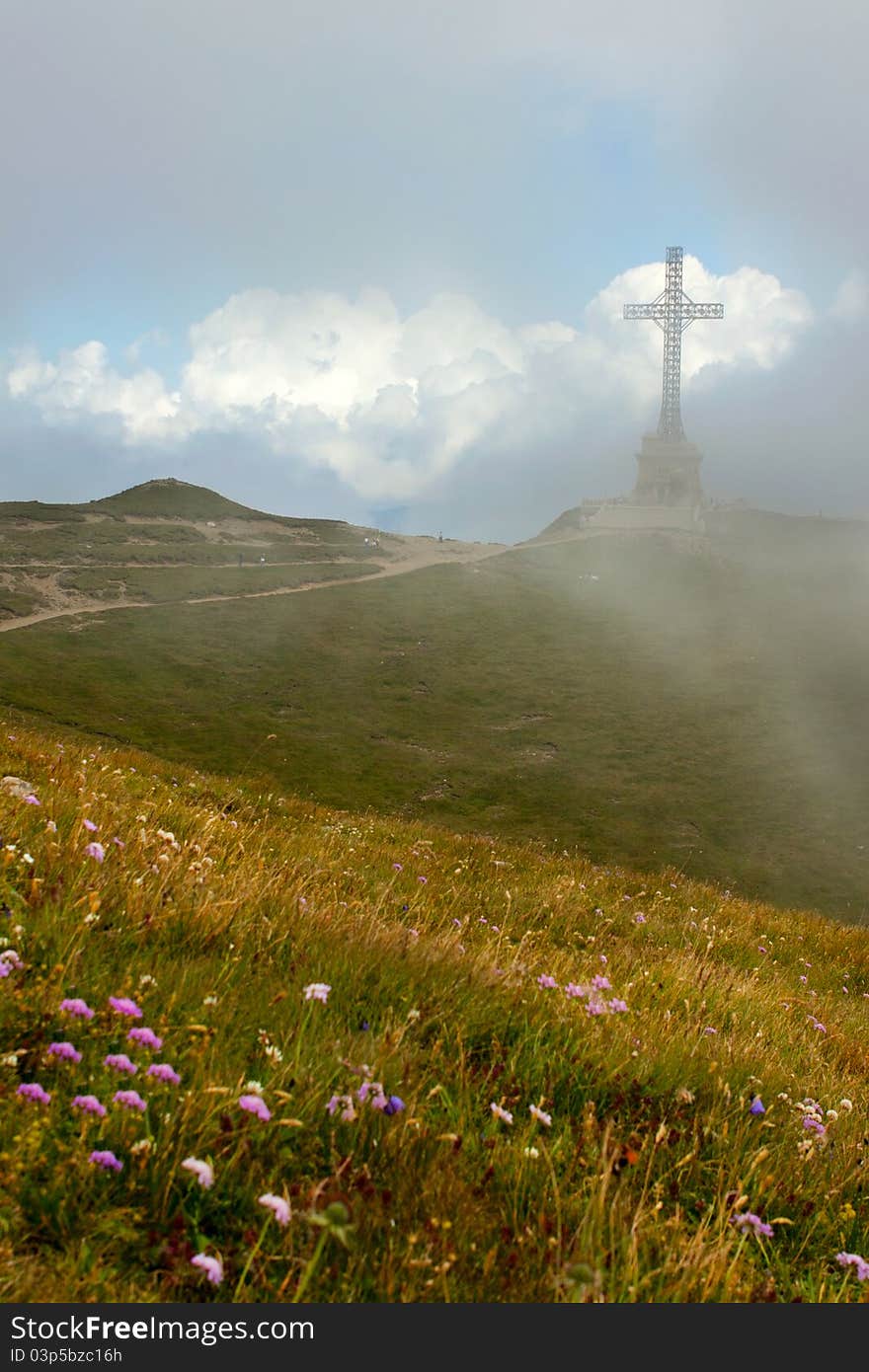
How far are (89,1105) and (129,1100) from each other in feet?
0.43

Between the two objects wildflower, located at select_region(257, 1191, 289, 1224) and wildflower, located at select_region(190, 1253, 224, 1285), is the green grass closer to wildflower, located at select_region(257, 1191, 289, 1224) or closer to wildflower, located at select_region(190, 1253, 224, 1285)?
wildflower, located at select_region(257, 1191, 289, 1224)

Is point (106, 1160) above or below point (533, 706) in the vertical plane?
above

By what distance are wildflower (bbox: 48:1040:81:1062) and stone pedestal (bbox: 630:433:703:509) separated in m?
183

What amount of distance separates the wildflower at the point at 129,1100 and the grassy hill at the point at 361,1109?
1 centimetres

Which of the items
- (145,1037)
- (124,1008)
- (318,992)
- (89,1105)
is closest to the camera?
(89,1105)

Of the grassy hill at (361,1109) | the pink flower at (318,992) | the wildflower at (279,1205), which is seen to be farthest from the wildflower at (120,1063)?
the pink flower at (318,992)

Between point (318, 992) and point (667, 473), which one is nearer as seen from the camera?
point (318, 992)

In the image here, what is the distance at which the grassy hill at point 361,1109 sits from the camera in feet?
8.61

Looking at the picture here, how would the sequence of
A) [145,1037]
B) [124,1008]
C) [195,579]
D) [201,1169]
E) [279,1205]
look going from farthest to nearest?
1. [195,579]
2. [124,1008]
3. [145,1037]
4. [201,1169]
5. [279,1205]

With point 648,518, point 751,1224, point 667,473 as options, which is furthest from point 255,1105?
point 667,473

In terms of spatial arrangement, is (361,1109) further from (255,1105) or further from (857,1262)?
(857,1262)

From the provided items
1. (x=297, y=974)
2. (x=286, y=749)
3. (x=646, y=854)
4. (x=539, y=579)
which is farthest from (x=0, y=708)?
(x=539, y=579)

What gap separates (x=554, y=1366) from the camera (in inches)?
91.8

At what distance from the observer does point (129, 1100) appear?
278 centimetres
